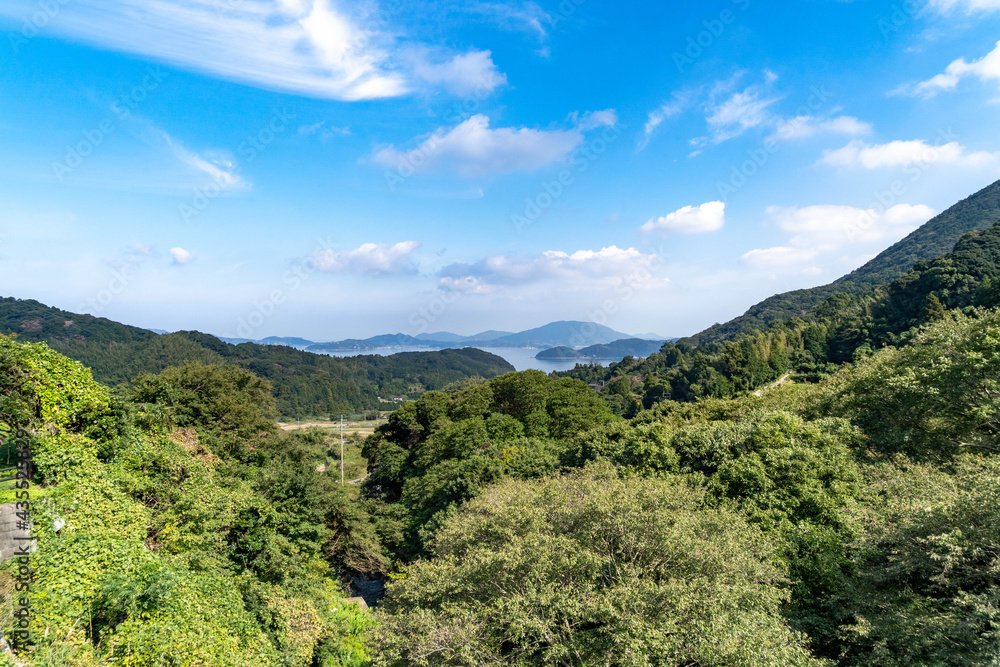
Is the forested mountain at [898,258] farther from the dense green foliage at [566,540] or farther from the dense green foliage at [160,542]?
the dense green foliage at [160,542]

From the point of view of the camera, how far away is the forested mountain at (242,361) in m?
79.9

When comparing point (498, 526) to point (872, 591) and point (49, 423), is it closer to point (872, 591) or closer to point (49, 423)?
point (872, 591)

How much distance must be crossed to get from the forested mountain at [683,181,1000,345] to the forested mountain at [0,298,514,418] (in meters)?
84.2

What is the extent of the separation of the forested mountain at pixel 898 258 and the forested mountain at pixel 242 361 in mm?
84177

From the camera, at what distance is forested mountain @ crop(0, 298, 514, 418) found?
79.9 metres

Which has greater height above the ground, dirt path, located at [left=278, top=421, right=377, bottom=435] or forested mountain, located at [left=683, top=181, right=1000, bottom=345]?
forested mountain, located at [left=683, top=181, right=1000, bottom=345]

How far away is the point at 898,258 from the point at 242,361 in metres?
173

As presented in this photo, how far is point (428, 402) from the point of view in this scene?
32500 millimetres

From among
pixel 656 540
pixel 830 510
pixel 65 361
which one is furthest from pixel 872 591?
pixel 65 361

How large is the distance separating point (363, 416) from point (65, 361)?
3426 inches

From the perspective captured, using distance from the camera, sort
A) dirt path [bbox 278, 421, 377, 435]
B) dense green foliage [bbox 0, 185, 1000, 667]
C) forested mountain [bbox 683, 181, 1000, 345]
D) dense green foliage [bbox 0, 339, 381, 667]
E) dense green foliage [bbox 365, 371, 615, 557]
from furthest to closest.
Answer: forested mountain [bbox 683, 181, 1000, 345] < dirt path [bbox 278, 421, 377, 435] < dense green foliage [bbox 365, 371, 615, 557] < dense green foliage [bbox 0, 339, 381, 667] < dense green foliage [bbox 0, 185, 1000, 667]

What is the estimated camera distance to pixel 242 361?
10656 centimetres

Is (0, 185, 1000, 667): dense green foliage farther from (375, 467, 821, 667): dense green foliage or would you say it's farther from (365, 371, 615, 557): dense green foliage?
(365, 371, 615, 557): dense green foliage

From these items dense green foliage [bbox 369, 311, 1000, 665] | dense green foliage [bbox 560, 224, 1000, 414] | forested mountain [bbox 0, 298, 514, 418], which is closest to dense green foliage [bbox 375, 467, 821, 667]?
dense green foliage [bbox 369, 311, 1000, 665]
